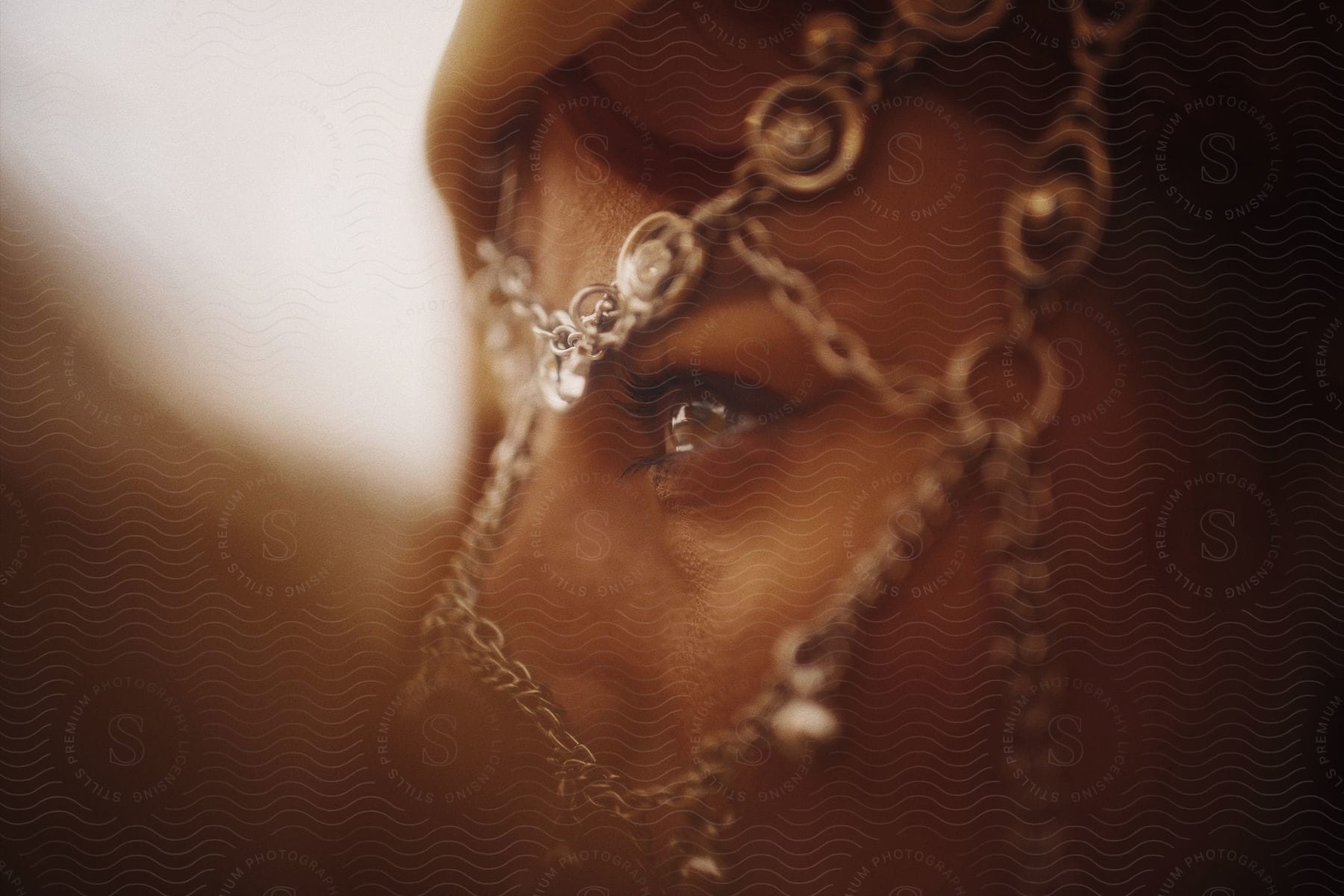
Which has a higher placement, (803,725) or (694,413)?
(694,413)

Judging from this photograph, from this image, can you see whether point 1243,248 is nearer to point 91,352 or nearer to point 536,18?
point 536,18

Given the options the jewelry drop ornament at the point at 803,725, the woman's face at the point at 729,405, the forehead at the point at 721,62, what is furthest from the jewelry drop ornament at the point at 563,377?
the jewelry drop ornament at the point at 803,725

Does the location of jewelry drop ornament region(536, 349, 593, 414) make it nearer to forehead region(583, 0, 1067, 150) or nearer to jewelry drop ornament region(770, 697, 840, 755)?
forehead region(583, 0, 1067, 150)

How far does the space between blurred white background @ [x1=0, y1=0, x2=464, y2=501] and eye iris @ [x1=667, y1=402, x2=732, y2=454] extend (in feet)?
0.71

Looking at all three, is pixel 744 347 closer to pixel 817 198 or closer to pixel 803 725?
pixel 817 198

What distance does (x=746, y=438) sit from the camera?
809 millimetres

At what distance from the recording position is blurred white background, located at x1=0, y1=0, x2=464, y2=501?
0.80 metres

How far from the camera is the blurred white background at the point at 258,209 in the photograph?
0.80m

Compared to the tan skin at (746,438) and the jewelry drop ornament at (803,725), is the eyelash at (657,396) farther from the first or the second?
the jewelry drop ornament at (803,725)

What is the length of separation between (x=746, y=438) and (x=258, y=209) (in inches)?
21.2

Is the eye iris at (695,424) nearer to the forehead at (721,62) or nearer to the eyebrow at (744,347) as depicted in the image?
the eyebrow at (744,347)

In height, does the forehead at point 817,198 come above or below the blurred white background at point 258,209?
above

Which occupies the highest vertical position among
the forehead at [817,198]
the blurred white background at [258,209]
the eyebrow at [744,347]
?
the forehead at [817,198]
